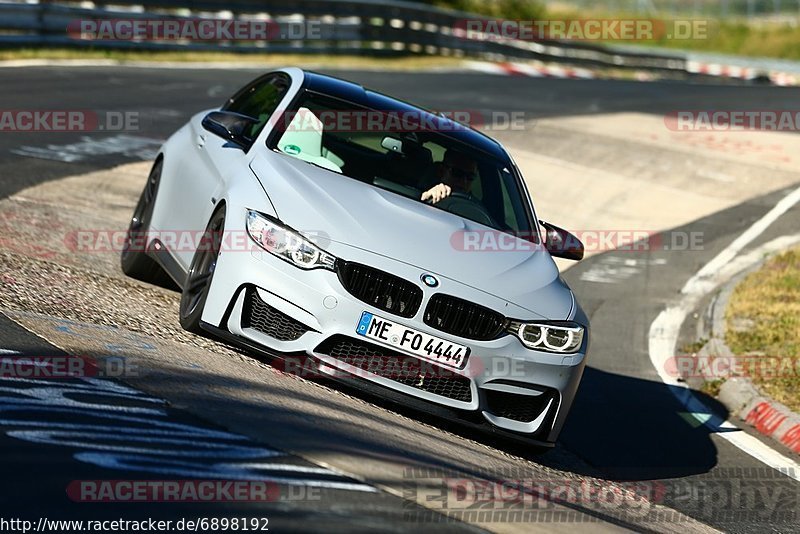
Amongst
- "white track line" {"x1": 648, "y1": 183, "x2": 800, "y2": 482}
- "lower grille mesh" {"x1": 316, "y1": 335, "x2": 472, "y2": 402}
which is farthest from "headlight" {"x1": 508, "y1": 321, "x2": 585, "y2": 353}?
"white track line" {"x1": 648, "y1": 183, "x2": 800, "y2": 482}

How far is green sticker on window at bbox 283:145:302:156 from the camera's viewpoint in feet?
24.3

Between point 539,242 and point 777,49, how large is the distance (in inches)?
2150

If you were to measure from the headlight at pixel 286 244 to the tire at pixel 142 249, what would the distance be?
2141 mm

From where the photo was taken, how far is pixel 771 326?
1074 cm

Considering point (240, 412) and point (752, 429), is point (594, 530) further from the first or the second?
point (752, 429)

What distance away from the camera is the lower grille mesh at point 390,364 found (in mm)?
6156

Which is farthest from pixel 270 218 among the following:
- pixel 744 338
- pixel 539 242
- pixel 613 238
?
pixel 613 238

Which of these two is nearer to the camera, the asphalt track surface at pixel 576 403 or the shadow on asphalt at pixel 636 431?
the asphalt track surface at pixel 576 403

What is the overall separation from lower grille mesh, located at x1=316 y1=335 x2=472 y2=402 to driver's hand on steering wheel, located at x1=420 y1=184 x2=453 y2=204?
143 cm

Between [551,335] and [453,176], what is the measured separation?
154 cm

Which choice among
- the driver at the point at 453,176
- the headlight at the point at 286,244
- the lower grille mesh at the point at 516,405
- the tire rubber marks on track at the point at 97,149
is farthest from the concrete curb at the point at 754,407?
the tire rubber marks on track at the point at 97,149

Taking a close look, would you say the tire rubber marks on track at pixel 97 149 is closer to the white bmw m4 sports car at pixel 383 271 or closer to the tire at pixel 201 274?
the white bmw m4 sports car at pixel 383 271

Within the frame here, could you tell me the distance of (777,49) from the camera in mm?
58375

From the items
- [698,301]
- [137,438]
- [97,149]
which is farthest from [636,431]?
[97,149]
